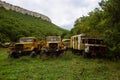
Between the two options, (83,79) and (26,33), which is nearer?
(83,79)

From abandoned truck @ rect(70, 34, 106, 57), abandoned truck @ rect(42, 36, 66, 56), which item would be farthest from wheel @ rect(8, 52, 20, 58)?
abandoned truck @ rect(70, 34, 106, 57)

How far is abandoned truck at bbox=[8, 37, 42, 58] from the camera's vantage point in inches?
1285

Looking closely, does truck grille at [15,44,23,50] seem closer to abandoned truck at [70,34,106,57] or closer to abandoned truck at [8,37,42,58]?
abandoned truck at [8,37,42,58]

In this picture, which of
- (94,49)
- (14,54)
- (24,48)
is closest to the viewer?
(94,49)

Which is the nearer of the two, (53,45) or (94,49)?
(94,49)

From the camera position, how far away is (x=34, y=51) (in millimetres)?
33969

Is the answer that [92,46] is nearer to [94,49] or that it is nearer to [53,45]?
[94,49]

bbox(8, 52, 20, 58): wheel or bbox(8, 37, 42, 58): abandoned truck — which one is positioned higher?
bbox(8, 37, 42, 58): abandoned truck

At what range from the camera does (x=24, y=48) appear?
3359 cm

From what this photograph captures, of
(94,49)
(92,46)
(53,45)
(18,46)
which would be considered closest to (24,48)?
(18,46)

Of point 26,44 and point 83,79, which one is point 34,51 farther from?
point 83,79

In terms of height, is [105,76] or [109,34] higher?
[109,34]

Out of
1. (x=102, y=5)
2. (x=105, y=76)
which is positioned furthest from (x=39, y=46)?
(x=105, y=76)

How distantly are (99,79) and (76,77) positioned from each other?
135 cm
